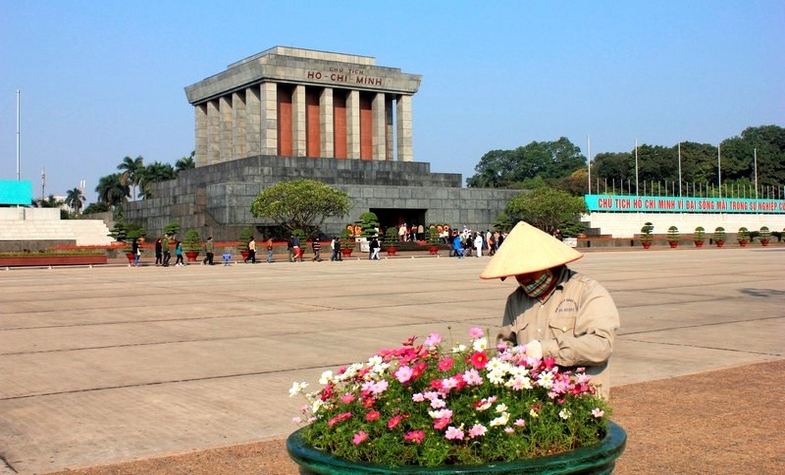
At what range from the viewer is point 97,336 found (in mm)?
12016

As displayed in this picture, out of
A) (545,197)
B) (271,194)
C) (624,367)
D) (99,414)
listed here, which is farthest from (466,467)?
(545,197)

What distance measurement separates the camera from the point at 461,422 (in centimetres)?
296

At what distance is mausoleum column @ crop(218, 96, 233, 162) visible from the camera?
6322cm

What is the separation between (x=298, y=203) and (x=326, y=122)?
49.9 feet

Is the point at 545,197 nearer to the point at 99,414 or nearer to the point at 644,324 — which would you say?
the point at 644,324

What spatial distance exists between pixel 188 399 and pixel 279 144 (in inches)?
2061

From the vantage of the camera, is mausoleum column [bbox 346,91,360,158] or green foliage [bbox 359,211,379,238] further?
mausoleum column [bbox 346,91,360,158]

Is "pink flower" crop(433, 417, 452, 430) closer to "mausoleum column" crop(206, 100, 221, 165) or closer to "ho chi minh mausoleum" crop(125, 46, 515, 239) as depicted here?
"ho chi minh mausoleum" crop(125, 46, 515, 239)

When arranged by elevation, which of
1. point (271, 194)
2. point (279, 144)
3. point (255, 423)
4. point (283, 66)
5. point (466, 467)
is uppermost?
point (283, 66)

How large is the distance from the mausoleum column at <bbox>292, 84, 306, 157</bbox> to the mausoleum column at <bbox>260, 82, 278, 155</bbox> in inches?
75.7

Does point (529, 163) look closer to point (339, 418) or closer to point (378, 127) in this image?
point (378, 127)

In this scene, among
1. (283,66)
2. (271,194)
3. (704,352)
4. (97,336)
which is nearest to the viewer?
(704,352)

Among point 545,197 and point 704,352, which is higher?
point 545,197

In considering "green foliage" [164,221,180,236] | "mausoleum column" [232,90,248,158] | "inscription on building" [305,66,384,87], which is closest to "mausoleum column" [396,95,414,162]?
"inscription on building" [305,66,384,87]
